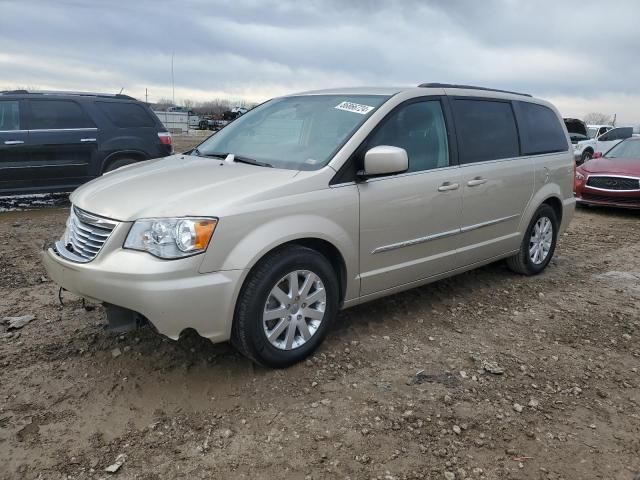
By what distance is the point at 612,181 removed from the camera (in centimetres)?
951

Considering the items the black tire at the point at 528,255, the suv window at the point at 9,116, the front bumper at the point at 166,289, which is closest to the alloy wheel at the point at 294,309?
the front bumper at the point at 166,289

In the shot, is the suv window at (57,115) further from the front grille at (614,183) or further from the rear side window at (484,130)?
the front grille at (614,183)

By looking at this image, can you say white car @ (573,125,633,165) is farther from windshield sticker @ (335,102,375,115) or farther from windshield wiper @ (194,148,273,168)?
windshield wiper @ (194,148,273,168)

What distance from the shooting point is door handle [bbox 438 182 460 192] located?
13.5 feet

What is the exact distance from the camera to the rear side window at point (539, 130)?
16.9 ft

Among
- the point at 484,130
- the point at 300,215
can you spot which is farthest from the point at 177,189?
the point at 484,130

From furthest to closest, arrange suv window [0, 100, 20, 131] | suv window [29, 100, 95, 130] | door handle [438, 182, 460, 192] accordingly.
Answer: suv window [29, 100, 95, 130] → suv window [0, 100, 20, 131] → door handle [438, 182, 460, 192]

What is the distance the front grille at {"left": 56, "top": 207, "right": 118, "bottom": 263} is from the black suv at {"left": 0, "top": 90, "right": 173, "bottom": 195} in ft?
18.1

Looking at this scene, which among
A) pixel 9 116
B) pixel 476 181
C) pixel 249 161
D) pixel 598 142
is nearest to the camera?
pixel 249 161

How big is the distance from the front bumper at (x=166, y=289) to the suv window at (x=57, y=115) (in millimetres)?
6158

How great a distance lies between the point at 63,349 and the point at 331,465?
2.08m

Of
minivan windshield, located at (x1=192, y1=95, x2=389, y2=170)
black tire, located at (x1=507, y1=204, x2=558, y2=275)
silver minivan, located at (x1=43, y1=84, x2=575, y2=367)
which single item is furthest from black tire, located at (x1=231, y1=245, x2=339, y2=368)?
black tire, located at (x1=507, y1=204, x2=558, y2=275)

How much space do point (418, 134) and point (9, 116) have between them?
6680mm

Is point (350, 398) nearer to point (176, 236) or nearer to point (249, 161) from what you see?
point (176, 236)
